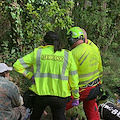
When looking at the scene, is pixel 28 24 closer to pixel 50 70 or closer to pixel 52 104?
pixel 50 70

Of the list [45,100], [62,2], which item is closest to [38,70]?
[45,100]

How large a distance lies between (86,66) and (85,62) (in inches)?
3.0

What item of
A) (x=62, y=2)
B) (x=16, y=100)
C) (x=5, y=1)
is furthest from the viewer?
(x=62, y=2)

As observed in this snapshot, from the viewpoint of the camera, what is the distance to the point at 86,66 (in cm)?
294

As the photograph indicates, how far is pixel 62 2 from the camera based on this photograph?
4.82 metres

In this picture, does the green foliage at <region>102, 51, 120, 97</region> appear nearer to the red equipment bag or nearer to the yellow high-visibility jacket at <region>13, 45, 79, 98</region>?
the red equipment bag

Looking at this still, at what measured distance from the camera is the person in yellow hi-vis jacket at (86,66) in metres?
2.91

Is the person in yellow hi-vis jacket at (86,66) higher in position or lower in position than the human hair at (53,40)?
lower

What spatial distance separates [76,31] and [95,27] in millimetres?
3495

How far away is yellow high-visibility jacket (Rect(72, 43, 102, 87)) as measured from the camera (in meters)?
2.89

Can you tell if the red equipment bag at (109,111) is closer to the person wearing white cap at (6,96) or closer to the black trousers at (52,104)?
the black trousers at (52,104)

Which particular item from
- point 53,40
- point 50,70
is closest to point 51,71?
point 50,70

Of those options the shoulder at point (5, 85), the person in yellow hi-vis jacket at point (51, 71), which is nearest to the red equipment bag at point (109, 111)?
the person in yellow hi-vis jacket at point (51, 71)

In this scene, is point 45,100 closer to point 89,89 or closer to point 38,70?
point 38,70
